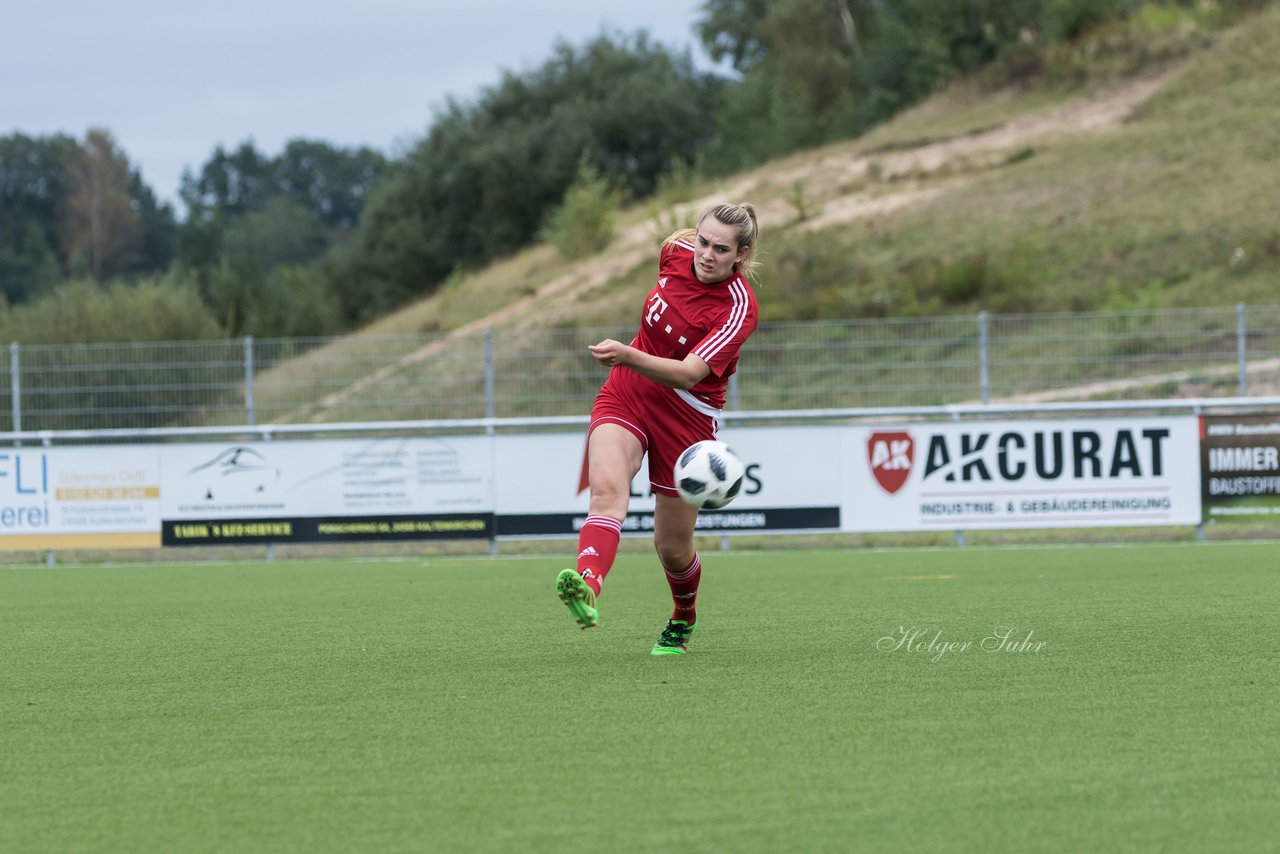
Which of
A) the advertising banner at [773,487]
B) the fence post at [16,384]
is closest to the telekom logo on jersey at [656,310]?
the advertising banner at [773,487]

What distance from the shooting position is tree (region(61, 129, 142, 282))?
336 feet

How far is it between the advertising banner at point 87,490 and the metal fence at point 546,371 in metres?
2.76

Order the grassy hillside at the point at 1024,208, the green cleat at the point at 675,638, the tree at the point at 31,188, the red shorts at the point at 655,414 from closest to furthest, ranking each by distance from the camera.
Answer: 1. the red shorts at the point at 655,414
2. the green cleat at the point at 675,638
3. the grassy hillside at the point at 1024,208
4. the tree at the point at 31,188

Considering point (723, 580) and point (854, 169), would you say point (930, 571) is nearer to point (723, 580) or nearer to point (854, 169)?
point (723, 580)

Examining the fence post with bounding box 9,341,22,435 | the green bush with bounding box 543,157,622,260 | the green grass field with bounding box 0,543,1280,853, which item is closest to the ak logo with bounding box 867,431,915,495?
the green grass field with bounding box 0,543,1280,853

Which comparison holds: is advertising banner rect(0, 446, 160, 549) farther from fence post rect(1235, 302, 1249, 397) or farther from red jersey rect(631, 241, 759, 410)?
fence post rect(1235, 302, 1249, 397)

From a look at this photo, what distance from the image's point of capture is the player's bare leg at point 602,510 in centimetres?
569

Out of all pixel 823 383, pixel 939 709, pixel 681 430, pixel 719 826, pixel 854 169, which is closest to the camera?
pixel 719 826

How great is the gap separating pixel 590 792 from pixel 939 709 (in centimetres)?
153

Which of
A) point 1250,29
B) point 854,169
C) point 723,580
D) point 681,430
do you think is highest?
point 1250,29

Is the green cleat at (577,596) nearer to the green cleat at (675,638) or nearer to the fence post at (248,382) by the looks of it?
the green cleat at (675,638)

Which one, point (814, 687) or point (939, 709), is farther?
point (814, 687)

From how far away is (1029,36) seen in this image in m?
47.8

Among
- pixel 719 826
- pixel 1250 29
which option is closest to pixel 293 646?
pixel 719 826
